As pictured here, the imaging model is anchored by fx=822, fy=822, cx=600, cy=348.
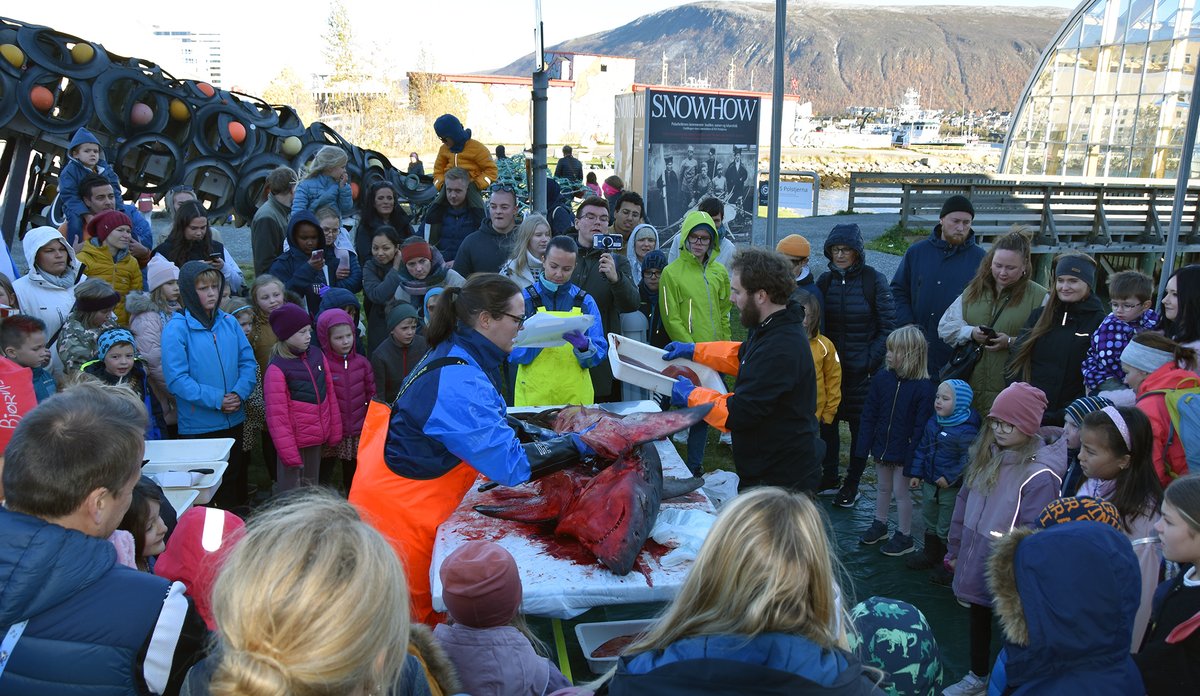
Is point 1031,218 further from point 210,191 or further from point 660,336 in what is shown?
point 210,191

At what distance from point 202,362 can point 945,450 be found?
3864 millimetres

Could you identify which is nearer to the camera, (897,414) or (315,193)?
(897,414)

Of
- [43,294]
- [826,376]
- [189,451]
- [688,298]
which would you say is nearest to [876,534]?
[826,376]

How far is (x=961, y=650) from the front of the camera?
3555mm

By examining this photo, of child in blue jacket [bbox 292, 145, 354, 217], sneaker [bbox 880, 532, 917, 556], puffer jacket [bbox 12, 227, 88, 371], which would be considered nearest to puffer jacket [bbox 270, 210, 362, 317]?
child in blue jacket [bbox 292, 145, 354, 217]

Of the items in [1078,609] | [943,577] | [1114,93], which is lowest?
[943,577]

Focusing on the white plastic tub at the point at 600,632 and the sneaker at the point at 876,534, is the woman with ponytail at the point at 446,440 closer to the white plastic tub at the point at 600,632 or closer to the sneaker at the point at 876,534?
the white plastic tub at the point at 600,632

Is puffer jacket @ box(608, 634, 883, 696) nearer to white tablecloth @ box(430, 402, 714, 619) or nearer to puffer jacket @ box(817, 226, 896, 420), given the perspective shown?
white tablecloth @ box(430, 402, 714, 619)

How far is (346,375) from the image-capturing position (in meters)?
4.62

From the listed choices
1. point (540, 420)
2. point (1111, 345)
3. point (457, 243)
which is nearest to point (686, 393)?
point (540, 420)

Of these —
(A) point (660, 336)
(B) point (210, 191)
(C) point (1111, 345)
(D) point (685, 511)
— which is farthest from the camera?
(B) point (210, 191)

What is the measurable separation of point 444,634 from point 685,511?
44.5 inches

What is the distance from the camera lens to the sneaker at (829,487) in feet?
17.0

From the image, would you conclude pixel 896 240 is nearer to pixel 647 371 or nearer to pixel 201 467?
pixel 647 371
